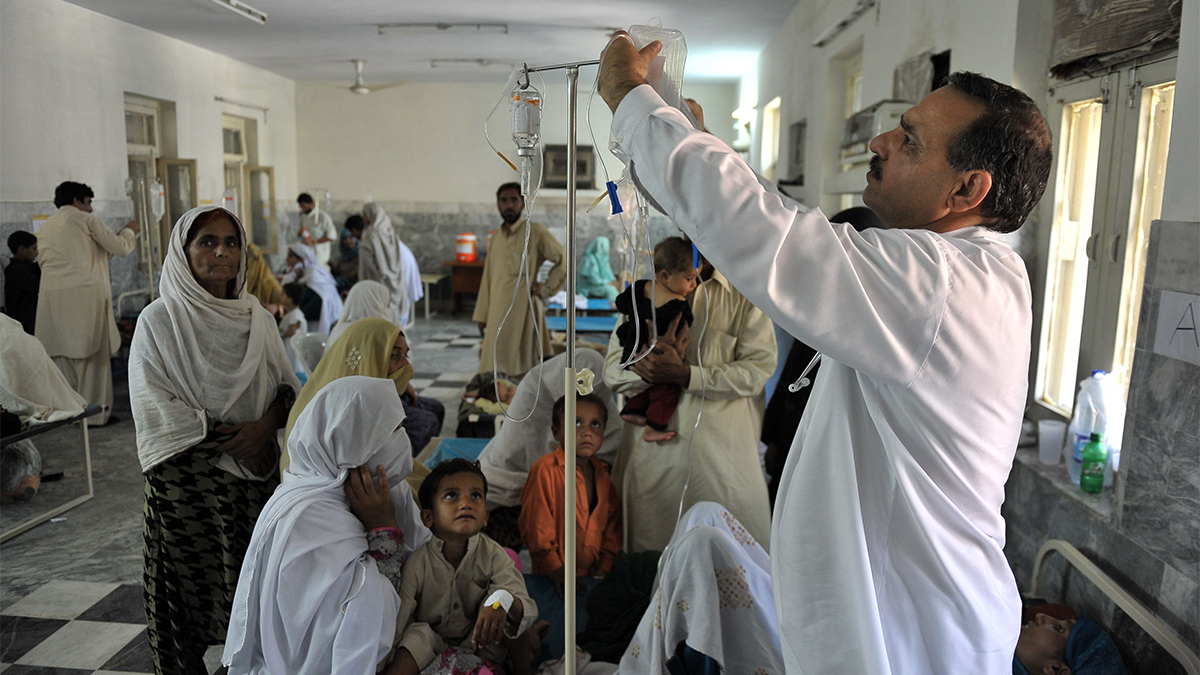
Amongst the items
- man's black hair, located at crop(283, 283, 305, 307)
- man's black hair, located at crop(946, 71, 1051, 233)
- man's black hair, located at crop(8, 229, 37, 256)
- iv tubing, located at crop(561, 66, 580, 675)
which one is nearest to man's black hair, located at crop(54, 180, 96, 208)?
man's black hair, located at crop(8, 229, 37, 256)

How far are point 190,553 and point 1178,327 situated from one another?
255 centimetres

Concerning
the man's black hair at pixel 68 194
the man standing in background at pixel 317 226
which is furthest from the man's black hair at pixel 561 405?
the man standing in background at pixel 317 226

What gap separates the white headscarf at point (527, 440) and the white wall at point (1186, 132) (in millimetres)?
1770

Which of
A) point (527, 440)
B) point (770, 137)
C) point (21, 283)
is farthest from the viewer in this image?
point (770, 137)

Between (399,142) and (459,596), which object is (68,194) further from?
(399,142)

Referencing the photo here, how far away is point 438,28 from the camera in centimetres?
689

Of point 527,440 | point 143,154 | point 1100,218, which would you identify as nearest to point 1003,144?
point 1100,218

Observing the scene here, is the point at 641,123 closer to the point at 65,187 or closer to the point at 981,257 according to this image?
the point at 981,257

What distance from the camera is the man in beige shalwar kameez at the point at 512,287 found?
17.5 ft

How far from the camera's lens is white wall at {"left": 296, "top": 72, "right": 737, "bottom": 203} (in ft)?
34.1

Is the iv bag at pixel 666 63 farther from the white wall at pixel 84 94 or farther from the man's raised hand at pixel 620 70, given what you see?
the white wall at pixel 84 94

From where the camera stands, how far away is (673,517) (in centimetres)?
254

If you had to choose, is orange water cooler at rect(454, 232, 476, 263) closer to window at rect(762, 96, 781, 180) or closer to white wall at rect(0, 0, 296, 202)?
white wall at rect(0, 0, 296, 202)

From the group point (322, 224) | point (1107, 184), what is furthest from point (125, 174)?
point (1107, 184)
